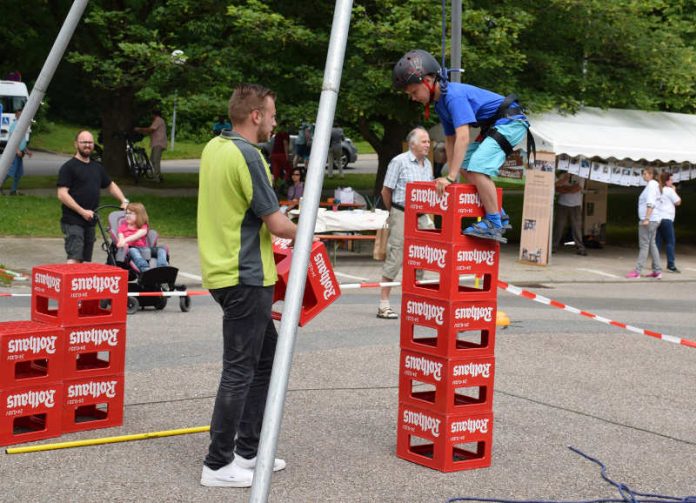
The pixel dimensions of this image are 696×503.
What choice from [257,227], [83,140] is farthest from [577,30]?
[257,227]

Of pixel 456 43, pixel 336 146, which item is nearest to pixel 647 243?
pixel 456 43

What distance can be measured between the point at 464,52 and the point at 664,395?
40.5ft

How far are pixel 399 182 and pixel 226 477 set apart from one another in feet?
21.2

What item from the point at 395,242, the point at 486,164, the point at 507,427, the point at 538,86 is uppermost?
the point at 538,86

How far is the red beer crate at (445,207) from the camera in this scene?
679 centimetres

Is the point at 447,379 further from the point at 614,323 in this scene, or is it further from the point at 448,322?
the point at 614,323

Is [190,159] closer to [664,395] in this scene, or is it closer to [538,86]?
[538,86]

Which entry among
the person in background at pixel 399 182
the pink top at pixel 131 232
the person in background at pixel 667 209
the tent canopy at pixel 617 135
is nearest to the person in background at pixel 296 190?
the tent canopy at pixel 617 135

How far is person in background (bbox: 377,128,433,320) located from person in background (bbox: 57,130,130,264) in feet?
9.54

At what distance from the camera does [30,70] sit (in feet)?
111

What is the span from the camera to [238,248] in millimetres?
6238

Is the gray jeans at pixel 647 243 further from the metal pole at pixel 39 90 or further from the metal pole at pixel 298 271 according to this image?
the metal pole at pixel 298 271

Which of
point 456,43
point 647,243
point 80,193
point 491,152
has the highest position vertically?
point 456,43

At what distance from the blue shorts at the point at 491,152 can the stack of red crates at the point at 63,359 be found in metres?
2.41
